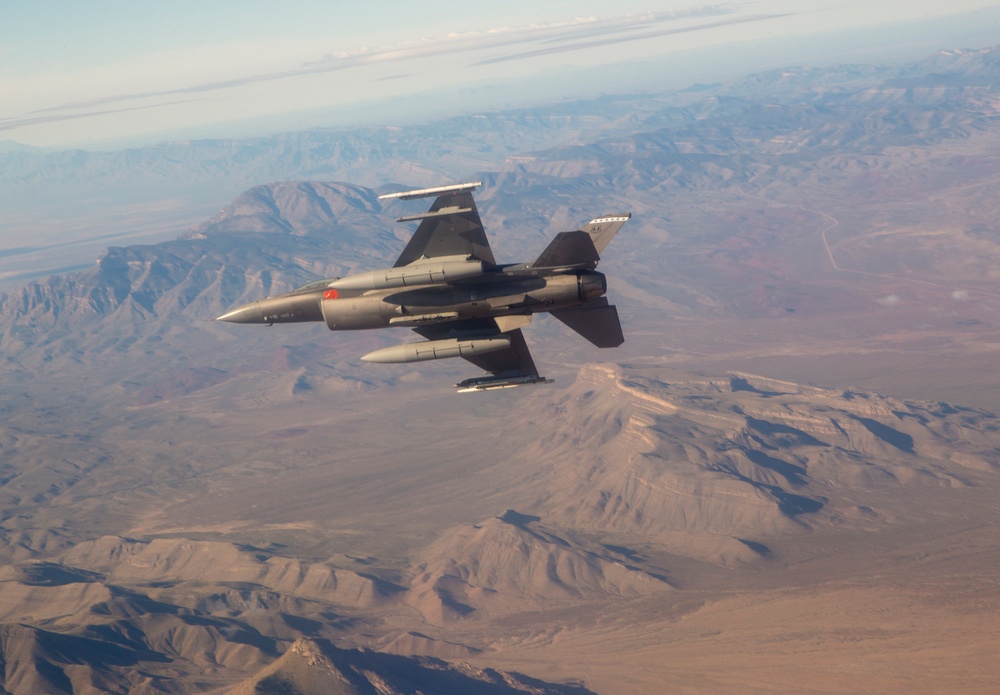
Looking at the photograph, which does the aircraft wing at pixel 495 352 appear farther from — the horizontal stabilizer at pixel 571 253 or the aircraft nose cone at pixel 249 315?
the aircraft nose cone at pixel 249 315

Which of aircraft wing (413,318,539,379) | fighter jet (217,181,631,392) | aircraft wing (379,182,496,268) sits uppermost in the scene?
aircraft wing (379,182,496,268)

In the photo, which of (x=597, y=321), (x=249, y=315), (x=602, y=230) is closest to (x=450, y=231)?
(x=602, y=230)

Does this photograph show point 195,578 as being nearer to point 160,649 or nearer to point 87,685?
point 160,649

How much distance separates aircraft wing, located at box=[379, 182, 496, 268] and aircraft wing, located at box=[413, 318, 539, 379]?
12.9ft

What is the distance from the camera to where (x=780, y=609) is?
492 feet

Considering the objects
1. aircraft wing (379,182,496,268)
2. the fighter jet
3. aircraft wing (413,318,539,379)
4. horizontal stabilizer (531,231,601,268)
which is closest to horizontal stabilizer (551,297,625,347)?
the fighter jet

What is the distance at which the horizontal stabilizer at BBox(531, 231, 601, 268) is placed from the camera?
43938mm

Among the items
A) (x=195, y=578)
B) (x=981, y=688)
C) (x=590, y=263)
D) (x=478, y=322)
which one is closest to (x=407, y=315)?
(x=478, y=322)

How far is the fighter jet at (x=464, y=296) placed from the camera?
44.1 m

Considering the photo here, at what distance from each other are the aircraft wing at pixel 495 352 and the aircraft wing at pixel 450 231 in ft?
12.9

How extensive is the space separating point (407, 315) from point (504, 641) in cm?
12562

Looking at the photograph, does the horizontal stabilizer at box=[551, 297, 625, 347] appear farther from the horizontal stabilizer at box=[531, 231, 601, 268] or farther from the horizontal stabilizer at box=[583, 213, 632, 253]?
the horizontal stabilizer at box=[583, 213, 632, 253]

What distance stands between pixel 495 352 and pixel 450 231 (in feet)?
25.7

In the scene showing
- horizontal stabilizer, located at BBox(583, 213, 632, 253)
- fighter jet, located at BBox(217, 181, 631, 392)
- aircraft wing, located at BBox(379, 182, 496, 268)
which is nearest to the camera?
fighter jet, located at BBox(217, 181, 631, 392)
